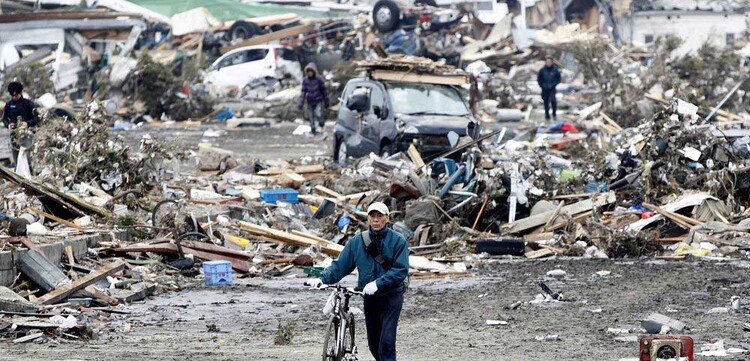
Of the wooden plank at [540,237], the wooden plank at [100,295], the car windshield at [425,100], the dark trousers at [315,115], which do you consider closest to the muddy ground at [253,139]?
the dark trousers at [315,115]

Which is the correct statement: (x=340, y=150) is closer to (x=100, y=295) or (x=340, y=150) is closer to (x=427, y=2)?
(x=100, y=295)

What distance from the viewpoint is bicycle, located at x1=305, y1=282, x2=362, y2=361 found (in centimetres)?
895

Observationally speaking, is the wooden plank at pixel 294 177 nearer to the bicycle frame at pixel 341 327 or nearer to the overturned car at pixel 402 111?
the overturned car at pixel 402 111

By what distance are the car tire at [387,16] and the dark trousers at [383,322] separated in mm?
37938

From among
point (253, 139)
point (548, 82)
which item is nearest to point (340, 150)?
point (253, 139)

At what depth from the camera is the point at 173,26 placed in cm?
4922

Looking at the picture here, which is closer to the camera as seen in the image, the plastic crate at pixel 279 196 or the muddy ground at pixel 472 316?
the muddy ground at pixel 472 316

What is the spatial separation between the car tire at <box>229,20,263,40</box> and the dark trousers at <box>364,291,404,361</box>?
40.2m

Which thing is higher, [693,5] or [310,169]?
[310,169]

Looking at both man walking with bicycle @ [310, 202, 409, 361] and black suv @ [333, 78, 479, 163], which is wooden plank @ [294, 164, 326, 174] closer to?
black suv @ [333, 78, 479, 163]

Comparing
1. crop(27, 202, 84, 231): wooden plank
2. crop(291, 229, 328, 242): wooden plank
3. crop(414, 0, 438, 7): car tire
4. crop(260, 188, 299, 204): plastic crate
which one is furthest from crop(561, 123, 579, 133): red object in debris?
crop(414, 0, 438, 7): car tire

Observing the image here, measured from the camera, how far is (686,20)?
60219mm

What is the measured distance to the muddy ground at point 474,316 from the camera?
1062 cm

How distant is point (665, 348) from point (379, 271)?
1927mm
